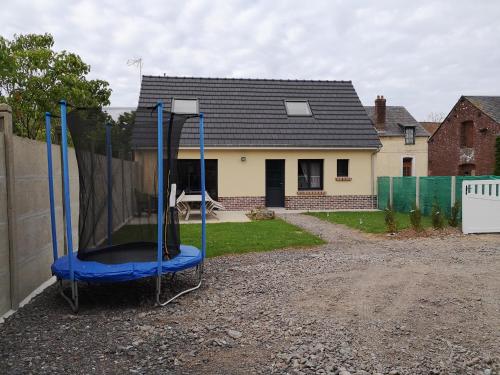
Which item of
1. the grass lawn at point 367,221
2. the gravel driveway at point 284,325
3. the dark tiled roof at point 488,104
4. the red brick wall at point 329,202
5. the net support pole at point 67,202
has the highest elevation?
the dark tiled roof at point 488,104

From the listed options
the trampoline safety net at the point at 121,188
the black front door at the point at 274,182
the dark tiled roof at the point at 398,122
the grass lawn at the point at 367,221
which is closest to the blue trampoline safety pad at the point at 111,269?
the trampoline safety net at the point at 121,188

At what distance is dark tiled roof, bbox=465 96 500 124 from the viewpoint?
25.5 metres

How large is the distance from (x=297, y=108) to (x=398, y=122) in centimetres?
1471

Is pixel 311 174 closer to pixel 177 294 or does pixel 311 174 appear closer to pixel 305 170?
pixel 305 170

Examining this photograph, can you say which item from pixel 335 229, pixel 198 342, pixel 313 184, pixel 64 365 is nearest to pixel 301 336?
pixel 198 342

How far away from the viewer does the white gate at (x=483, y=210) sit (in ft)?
32.6

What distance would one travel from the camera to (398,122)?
102 feet

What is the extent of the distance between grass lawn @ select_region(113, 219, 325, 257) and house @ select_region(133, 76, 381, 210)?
15.2 ft

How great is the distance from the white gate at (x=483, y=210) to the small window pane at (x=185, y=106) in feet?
36.4

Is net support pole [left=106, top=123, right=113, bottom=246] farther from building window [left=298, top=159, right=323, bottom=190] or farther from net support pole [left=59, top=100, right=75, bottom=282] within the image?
building window [left=298, top=159, right=323, bottom=190]

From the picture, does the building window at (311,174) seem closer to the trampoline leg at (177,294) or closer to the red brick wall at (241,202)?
the red brick wall at (241,202)

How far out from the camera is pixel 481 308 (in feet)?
14.9

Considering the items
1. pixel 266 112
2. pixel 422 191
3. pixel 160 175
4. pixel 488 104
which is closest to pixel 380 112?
pixel 488 104

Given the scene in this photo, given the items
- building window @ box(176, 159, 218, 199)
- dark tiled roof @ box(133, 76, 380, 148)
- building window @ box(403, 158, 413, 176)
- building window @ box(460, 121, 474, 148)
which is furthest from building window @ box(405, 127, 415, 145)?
building window @ box(176, 159, 218, 199)
